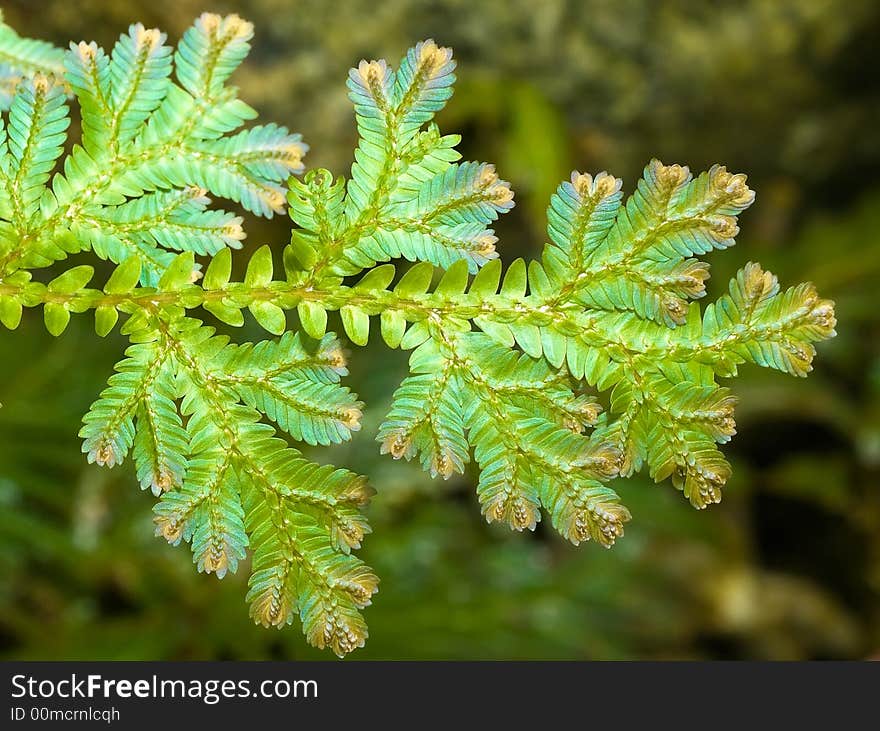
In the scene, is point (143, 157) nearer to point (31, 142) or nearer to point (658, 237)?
point (31, 142)

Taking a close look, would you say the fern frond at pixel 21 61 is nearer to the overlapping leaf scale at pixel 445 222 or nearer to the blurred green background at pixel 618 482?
the overlapping leaf scale at pixel 445 222

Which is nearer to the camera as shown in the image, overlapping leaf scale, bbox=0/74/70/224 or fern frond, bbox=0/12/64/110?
overlapping leaf scale, bbox=0/74/70/224

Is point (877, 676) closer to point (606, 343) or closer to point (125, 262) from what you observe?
point (606, 343)

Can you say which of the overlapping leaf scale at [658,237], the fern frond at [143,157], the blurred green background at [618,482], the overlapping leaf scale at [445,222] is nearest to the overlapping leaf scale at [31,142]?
the fern frond at [143,157]

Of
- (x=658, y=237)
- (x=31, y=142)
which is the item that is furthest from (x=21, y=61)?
(x=658, y=237)

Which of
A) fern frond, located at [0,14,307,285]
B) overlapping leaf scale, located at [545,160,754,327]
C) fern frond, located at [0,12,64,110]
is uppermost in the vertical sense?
fern frond, located at [0,12,64,110]

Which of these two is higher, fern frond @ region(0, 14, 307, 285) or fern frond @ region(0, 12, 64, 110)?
fern frond @ region(0, 12, 64, 110)

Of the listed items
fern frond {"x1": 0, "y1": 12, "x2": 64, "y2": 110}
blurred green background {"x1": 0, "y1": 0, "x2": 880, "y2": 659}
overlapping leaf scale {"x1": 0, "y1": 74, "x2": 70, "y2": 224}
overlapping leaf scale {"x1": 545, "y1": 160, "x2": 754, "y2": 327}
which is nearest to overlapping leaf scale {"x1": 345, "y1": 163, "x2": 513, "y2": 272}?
overlapping leaf scale {"x1": 545, "y1": 160, "x2": 754, "y2": 327}

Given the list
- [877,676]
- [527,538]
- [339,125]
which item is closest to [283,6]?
[339,125]

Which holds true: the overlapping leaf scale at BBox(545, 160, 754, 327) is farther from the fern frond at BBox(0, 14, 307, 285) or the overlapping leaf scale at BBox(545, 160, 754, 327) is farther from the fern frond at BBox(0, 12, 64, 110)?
the fern frond at BBox(0, 12, 64, 110)
